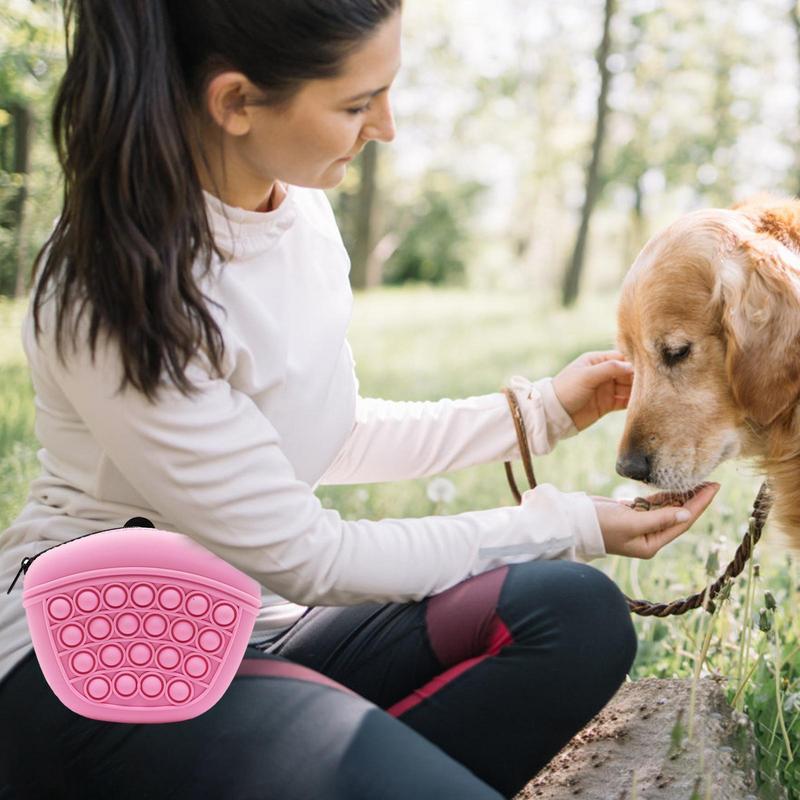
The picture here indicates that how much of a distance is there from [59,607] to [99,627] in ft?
0.23

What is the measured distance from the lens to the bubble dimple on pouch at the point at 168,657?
1.56m

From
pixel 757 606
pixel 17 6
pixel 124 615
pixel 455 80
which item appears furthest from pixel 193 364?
pixel 455 80

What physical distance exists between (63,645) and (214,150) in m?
0.83

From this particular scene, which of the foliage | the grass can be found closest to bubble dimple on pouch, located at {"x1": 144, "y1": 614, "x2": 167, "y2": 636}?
the grass

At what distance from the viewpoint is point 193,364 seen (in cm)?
160

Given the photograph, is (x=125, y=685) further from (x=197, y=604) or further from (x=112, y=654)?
(x=197, y=604)

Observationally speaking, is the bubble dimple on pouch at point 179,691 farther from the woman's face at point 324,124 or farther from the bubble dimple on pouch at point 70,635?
the woman's face at point 324,124

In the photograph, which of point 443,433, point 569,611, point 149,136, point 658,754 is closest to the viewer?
point 149,136

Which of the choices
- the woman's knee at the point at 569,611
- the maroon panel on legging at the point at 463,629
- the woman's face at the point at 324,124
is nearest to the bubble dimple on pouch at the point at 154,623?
the maroon panel on legging at the point at 463,629

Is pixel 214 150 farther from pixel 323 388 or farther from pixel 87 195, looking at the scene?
pixel 323 388

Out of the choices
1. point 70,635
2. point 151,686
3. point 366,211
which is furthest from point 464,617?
point 366,211

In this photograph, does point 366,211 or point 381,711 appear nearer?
point 381,711

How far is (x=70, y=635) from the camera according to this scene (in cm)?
154

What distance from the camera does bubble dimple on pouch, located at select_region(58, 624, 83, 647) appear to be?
1.54 m
